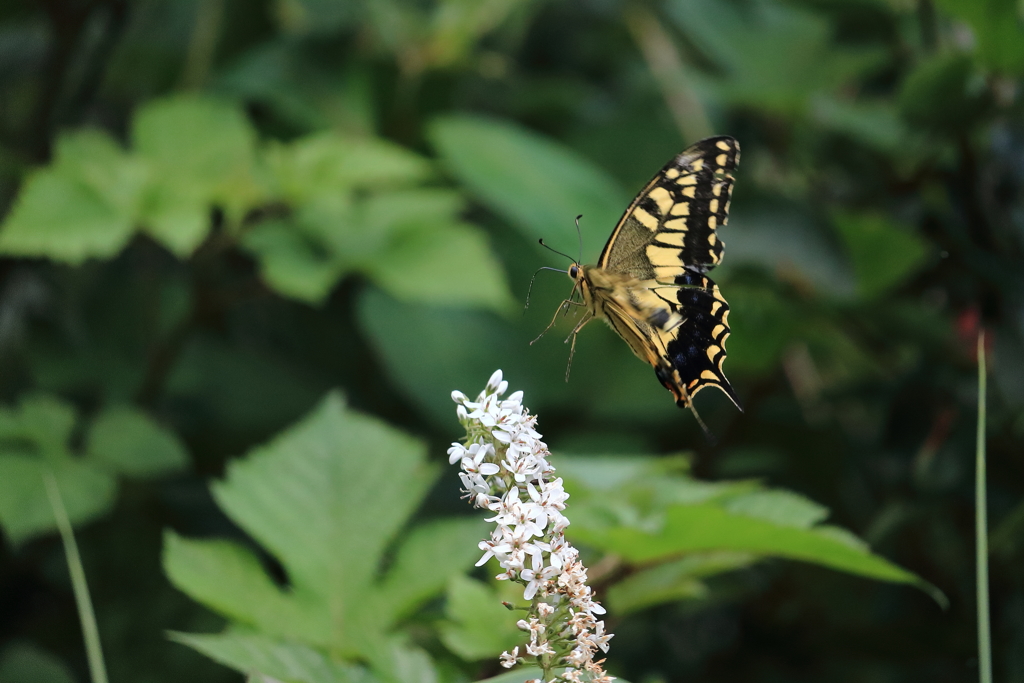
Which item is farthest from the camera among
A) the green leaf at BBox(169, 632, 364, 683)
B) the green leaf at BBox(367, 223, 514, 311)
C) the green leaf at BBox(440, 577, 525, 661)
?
the green leaf at BBox(367, 223, 514, 311)

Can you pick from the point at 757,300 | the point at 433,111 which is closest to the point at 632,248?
the point at 757,300

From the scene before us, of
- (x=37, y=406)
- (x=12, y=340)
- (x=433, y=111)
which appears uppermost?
(x=433, y=111)

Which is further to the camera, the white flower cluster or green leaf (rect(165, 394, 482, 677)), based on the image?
green leaf (rect(165, 394, 482, 677))

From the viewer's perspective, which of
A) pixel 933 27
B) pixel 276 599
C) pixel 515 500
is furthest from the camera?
Answer: pixel 933 27

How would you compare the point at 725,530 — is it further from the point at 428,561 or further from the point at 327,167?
the point at 327,167

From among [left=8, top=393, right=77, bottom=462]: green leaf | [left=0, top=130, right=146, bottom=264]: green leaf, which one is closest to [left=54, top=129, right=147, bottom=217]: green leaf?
[left=0, top=130, right=146, bottom=264]: green leaf

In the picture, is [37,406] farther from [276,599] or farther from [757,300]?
[757,300]

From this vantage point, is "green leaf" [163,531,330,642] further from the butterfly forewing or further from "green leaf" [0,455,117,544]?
the butterfly forewing
